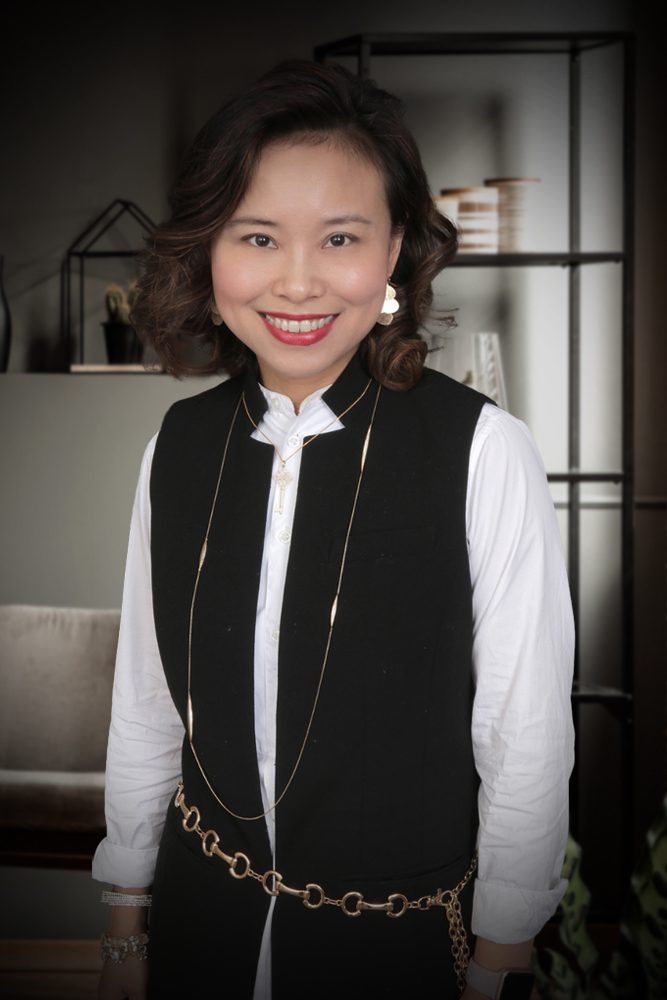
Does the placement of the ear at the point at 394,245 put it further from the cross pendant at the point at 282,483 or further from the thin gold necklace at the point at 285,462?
the cross pendant at the point at 282,483

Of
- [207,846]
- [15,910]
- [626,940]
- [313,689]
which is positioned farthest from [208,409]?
[15,910]

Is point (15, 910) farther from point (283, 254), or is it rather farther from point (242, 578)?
point (283, 254)

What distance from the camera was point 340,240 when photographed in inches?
39.2

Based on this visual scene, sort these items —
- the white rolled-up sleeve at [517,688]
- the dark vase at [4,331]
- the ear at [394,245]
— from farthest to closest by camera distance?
the dark vase at [4,331] < the ear at [394,245] < the white rolled-up sleeve at [517,688]

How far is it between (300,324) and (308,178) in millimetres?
138

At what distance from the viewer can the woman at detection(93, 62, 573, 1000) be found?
97 cm

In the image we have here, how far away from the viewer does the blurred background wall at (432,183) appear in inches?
107

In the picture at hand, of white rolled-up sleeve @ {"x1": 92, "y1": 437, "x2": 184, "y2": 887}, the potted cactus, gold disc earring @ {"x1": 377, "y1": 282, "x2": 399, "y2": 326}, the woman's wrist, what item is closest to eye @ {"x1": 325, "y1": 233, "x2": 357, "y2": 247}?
gold disc earring @ {"x1": 377, "y1": 282, "x2": 399, "y2": 326}

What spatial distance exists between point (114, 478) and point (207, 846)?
68.8 inches

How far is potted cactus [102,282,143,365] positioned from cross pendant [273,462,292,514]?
65.3 inches

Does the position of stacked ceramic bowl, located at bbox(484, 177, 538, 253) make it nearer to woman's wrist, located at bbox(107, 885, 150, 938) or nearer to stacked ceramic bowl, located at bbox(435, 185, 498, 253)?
stacked ceramic bowl, located at bbox(435, 185, 498, 253)

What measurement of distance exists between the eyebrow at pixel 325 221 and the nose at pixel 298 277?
33mm

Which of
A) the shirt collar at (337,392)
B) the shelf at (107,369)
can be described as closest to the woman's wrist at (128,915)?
the shirt collar at (337,392)

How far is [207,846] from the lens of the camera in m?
1.06
